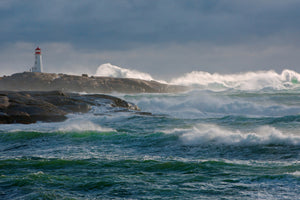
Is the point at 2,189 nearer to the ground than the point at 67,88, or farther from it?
nearer to the ground

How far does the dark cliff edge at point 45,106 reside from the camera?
49.3 ft

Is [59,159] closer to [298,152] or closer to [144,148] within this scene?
[144,148]

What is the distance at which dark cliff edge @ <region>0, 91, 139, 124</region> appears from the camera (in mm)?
15027

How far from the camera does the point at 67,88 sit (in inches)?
1672

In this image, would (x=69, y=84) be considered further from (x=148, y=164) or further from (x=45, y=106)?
(x=148, y=164)

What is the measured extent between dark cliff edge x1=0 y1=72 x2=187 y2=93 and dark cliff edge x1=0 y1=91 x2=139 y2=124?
2204cm

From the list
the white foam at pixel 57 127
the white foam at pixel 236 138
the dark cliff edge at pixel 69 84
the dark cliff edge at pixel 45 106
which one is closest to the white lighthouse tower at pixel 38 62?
the dark cliff edge at pixel 69 84

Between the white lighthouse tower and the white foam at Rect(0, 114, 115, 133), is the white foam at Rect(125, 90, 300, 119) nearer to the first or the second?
the white foam at Rect(0, 114, 115, 133)

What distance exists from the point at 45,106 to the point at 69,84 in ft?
88.2

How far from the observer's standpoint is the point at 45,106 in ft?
54.6

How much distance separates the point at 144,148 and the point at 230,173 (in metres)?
3.37

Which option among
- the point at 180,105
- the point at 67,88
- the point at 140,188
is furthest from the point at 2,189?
the point at 67,88

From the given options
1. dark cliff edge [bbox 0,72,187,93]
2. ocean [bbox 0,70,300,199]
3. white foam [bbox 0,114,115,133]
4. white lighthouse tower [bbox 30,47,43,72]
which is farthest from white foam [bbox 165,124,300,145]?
white lighthouse tower [bbox 30,47,43,72]

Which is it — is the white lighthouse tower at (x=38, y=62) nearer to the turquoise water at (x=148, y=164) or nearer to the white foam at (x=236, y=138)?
the turquoise water at (x=148, y=164)
